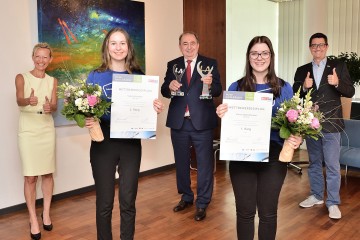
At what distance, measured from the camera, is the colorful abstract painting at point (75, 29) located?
395 cm

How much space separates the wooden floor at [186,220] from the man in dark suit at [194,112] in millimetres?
270

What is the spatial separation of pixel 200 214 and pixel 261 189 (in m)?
1.44

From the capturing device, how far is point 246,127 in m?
2.21

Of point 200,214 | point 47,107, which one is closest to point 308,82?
point 200,214

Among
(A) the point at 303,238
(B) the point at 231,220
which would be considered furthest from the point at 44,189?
(A) the point at 303,238

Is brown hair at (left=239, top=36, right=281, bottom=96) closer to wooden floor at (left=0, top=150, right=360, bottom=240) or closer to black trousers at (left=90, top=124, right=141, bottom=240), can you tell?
black trousers at (left=90, top=124, right=141, bottom=240)

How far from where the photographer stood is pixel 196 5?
5.89 meters

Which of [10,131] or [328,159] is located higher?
[10,131]

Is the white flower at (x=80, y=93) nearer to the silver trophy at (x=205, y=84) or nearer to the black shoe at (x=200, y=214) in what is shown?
the silver trophy at (x=205, y=84)

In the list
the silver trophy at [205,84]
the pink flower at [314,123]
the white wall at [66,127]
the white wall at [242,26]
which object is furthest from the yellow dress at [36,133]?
the white wall at [242,26]

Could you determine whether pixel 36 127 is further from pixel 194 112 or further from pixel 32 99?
pixel 194 112

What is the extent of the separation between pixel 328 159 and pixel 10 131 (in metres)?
3.19

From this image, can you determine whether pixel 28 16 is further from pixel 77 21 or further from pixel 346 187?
pixel 346 187

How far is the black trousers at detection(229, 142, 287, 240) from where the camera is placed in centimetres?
226
